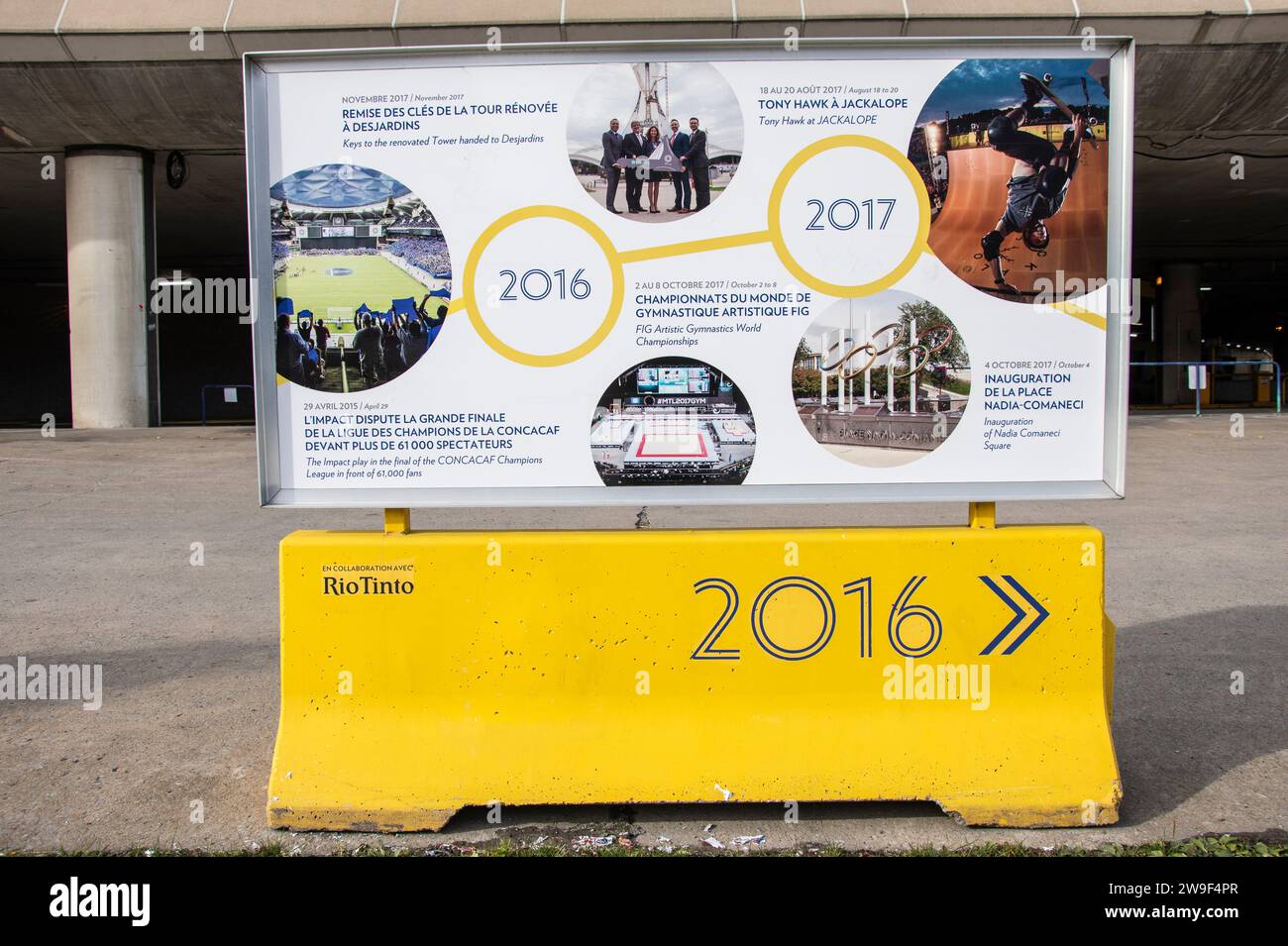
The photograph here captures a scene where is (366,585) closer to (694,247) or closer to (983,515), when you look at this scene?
(694,247)

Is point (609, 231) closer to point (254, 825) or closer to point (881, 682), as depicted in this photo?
point (881, 682)

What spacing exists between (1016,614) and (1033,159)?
5.26 ft

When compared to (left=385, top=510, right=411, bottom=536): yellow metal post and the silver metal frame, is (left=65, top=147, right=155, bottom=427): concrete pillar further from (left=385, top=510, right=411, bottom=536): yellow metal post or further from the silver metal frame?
(left=385, top=510, right=411, bottom=536): yellow metal post

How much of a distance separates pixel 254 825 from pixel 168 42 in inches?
612

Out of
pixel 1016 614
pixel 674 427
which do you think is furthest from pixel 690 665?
pixel 1016 614

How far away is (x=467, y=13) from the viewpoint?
48.5 feet

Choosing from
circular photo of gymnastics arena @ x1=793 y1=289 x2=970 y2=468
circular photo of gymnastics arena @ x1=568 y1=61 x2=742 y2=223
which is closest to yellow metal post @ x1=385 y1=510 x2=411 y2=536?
circular photo of gymnastics arena @ x1=568 y1=61 x2=742 y2=223

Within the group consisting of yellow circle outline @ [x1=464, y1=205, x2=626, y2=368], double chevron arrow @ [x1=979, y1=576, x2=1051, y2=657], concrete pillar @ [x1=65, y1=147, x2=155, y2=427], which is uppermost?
concrete pillar @ [x1=65, y1=147, x2=155, y2=427]

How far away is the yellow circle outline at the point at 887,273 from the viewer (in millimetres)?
3453

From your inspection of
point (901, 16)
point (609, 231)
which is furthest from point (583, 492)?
point (901, 16)

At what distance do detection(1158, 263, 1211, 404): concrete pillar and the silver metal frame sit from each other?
40.0m

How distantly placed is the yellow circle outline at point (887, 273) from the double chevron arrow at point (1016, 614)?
1111mm

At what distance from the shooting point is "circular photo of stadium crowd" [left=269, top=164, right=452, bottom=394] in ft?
11.4

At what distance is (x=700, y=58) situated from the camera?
3443 millimetres
